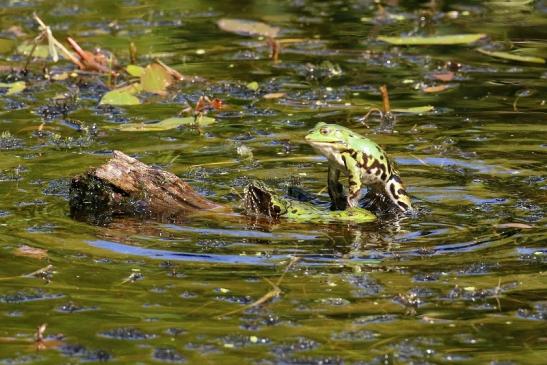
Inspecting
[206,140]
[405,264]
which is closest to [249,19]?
[206,140]

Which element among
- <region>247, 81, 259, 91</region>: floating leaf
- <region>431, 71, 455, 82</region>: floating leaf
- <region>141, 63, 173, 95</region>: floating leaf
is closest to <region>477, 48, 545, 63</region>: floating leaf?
<region>431, 71, 455, 82</region>: floating leaf

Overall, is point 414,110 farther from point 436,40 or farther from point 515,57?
point 436,40

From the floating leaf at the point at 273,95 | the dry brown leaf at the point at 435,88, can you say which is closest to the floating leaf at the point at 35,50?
the floating leaf at the point at 273,95

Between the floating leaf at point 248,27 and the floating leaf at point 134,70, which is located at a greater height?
the floating leaf at point 134,70

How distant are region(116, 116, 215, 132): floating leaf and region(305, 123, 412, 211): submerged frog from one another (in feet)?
7.33

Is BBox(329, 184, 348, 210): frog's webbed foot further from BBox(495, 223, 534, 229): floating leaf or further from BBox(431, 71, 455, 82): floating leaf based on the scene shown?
BBox(431, 71, 455, 82): floating leaf

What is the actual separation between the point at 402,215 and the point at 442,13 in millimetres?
6225

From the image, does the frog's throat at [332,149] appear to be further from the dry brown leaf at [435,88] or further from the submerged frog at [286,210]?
the dry brown leaf at [435,88]

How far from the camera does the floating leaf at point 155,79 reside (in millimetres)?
10234

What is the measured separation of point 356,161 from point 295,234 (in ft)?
2.18

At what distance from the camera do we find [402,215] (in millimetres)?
7156

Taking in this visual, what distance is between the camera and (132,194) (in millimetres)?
7250

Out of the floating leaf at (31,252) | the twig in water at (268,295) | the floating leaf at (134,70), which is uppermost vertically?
the twig in water at (268,295)

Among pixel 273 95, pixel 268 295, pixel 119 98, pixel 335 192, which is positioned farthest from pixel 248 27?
pixel 268 295
